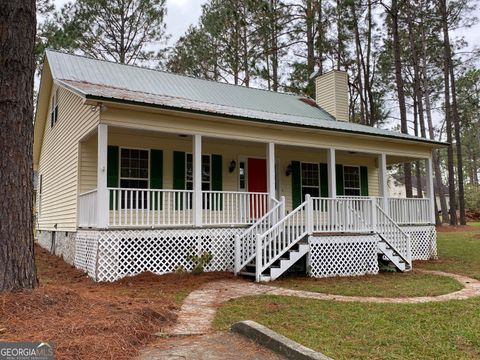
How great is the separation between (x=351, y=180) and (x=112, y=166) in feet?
26.8

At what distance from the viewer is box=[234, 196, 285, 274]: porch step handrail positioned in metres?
9.69

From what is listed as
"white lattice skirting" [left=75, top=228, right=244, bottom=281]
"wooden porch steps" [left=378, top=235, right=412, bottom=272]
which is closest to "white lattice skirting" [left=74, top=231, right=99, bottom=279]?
"white lattice skirting" [left=75, top=228, right=244, bottom=281]

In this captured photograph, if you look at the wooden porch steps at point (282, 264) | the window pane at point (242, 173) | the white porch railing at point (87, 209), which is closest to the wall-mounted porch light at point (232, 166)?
the window pane at point (242, 173)

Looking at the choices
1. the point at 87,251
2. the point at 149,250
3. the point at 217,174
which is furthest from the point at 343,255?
the point at 87,251

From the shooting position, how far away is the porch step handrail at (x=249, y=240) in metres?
9.69

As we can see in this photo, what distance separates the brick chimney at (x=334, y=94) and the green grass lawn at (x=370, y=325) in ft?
34.7

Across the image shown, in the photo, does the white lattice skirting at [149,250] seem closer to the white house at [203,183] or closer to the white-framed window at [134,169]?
the white house at [203,183]

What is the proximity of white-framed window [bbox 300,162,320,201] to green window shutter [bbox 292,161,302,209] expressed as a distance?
0.60ft

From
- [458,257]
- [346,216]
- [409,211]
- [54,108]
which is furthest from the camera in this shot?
[54,108]

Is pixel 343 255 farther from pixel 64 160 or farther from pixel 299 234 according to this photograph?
pixel 64 160

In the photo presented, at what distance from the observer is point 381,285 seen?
874 cm

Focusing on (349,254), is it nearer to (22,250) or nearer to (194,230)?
(194,230)

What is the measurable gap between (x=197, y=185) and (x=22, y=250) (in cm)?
480

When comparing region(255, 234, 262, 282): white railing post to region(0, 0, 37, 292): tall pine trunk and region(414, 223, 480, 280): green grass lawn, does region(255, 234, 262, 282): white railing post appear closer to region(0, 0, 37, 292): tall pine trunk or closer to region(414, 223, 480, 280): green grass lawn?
region(0, 0, 37, 292): tall pine trunk
